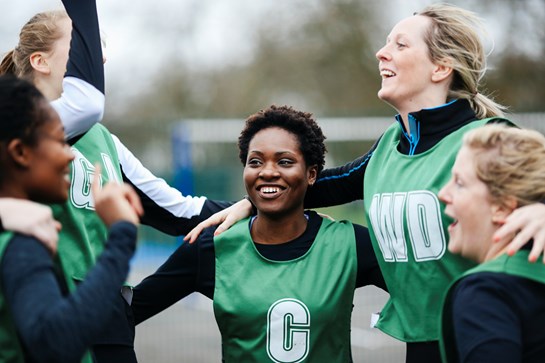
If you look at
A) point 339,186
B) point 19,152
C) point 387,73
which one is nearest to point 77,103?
point 19,152

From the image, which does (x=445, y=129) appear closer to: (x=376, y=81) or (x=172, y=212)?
(x=172, y=212)

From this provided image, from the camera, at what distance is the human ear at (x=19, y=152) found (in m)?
2.46

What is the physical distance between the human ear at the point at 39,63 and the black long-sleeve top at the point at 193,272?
1011mm

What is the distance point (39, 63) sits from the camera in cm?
362

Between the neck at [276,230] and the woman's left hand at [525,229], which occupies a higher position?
the woman's left hand at [525,229]

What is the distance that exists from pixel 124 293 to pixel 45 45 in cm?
112

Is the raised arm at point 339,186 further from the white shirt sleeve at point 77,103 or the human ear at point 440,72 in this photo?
the white shirt sleeve at point 77,103

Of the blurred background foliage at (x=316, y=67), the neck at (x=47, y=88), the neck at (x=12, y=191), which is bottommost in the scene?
the blurred background foliage at (x=316, y=67)

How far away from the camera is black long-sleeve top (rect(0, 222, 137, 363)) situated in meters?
2.28

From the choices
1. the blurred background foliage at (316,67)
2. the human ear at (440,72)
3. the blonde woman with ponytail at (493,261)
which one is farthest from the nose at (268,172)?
the blurred background foliage at (316,67)

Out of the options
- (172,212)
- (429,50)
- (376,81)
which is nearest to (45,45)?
(172,212)

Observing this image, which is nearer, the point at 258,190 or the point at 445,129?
the point at 445,129

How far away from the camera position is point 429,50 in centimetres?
375

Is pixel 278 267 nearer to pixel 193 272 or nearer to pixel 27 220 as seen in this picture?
pixel 193 272
